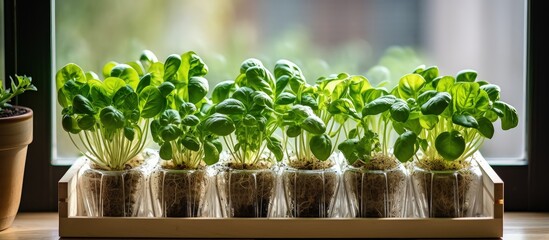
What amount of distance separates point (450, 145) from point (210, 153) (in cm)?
46

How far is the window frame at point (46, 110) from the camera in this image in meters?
2.12

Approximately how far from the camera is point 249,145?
189 centimetres

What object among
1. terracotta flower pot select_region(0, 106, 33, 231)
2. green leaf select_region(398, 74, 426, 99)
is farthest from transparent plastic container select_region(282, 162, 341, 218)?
terracotta flower pot select_region(0, 106, 33, 231)

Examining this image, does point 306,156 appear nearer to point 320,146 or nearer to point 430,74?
point 320,146

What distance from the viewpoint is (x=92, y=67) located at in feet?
7.11

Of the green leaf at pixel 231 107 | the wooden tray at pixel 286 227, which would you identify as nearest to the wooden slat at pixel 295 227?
A: the wooden tray at pixel 286 227

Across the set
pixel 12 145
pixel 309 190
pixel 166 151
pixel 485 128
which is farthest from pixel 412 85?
pixel 12 145

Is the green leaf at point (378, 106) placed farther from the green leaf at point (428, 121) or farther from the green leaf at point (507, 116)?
the green leaf at point (507, 116)

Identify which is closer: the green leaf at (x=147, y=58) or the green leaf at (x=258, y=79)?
the green leaf at (x=258, y=79)

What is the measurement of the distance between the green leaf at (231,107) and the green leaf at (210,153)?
8 centimetres

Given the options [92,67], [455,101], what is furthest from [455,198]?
[92,67]

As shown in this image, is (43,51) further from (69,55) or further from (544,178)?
(544,178)

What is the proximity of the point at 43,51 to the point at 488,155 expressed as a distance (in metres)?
1.02

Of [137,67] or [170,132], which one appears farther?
[137,67]
